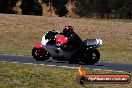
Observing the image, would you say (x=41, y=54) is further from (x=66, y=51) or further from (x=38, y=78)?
(x=38, y=78)

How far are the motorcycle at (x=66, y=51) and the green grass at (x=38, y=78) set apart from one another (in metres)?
3.66

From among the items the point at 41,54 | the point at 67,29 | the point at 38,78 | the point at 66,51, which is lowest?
the point at 41,54

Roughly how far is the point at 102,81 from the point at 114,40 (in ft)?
102

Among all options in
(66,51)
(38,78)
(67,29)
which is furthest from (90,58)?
(38,78)

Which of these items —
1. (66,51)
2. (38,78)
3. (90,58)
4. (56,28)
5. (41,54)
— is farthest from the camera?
(56,28)

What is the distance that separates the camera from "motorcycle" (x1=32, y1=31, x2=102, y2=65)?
20.9 m

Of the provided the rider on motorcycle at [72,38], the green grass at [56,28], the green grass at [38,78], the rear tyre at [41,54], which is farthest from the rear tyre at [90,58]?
the green grass at [56,28]

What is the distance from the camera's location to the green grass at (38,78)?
1368 centimetres

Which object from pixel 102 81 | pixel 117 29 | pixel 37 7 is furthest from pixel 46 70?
pixel 37 7

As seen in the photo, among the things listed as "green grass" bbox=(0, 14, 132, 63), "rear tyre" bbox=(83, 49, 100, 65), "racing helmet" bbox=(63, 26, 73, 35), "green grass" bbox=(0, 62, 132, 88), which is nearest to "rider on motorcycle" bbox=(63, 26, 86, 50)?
"racing helmet" bbox=(63, 26, 73, 35)

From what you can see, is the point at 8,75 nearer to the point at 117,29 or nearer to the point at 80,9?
the point at 117,29

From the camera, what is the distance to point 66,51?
69.5ft

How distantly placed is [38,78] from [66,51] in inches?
258

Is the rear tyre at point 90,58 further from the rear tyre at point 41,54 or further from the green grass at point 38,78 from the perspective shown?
the green grass at point 38,78
